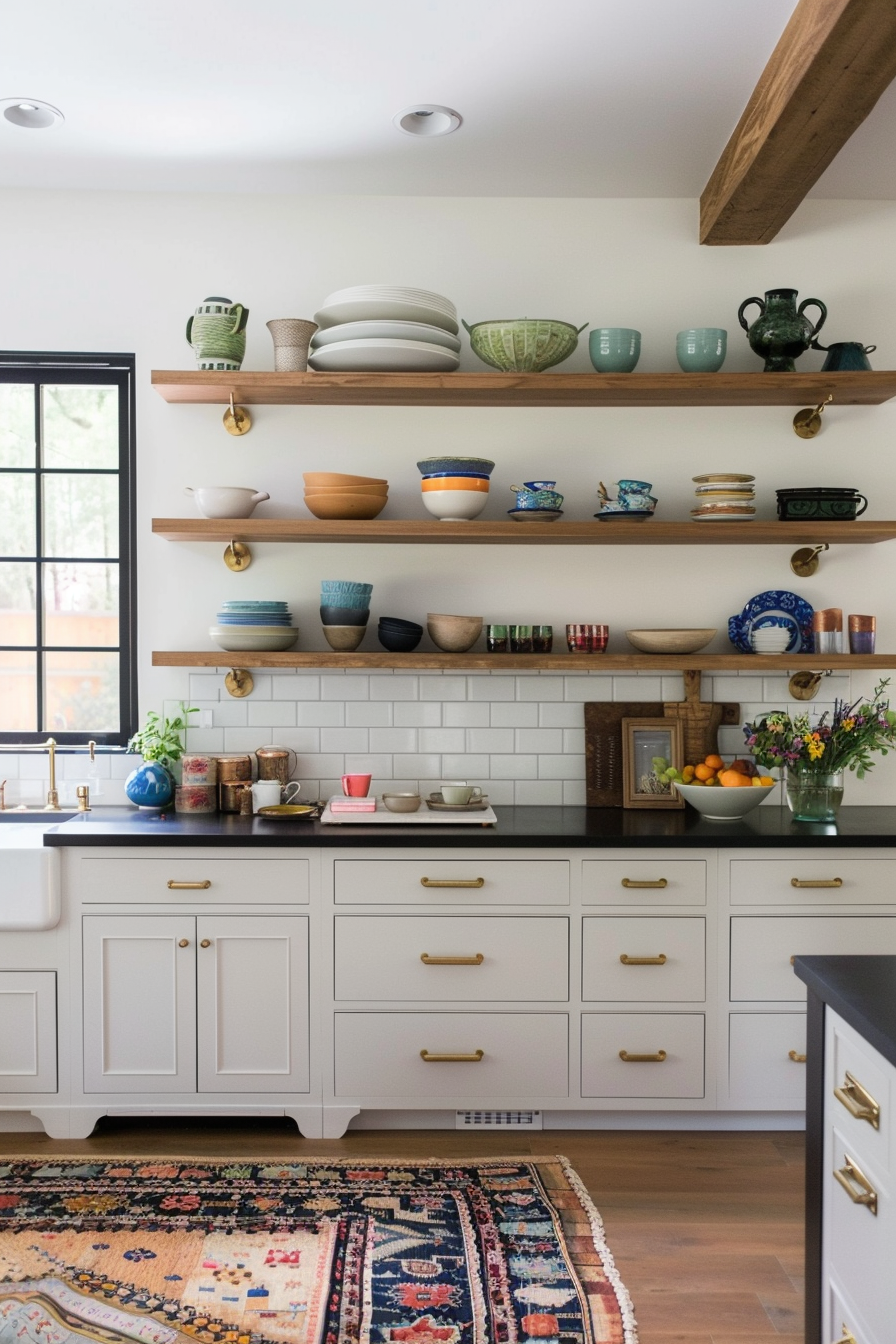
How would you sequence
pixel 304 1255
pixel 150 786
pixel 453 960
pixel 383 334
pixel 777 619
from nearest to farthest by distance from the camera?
→ 1. pixel 304 1255
2. pixel 453 960
3. pixel 383 334
4. pixel 150 786
5. pixel 777 619

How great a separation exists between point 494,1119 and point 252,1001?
0.78 m

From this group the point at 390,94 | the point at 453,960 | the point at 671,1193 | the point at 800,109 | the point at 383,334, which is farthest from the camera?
the point at 383,334

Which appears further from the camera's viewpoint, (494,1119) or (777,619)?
(777,619)

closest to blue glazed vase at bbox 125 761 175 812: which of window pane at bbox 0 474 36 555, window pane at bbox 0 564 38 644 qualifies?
window pane at bbox 0 564 38 644

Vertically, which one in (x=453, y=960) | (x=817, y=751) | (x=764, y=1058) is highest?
(x=817, y=751)

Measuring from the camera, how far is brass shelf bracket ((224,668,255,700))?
354 centimetres

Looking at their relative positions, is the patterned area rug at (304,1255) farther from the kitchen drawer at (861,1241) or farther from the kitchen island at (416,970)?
the kitchen drawer at (861,1241)

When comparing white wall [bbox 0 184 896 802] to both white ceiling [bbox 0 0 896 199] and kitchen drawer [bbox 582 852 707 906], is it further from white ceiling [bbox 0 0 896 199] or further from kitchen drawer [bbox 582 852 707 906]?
kitchen drawer [bbox 582 852 707 906]

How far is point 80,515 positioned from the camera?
12.1 ft

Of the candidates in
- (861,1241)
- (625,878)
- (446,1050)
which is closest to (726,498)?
(625,878)

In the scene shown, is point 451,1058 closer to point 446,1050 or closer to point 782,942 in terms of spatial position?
point 446,1050

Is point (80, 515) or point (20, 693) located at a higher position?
point (80, 515)

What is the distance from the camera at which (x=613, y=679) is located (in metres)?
3.60

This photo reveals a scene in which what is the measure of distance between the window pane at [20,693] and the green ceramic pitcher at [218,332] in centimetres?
125
